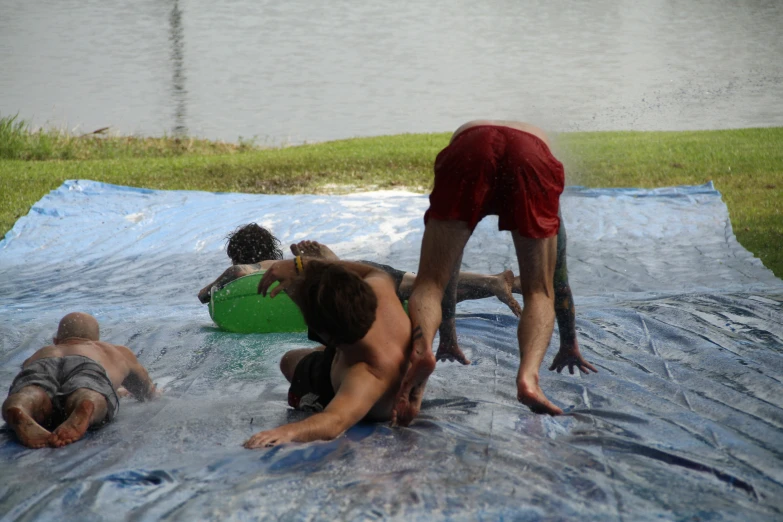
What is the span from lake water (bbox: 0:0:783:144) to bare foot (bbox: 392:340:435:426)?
32.3 feet

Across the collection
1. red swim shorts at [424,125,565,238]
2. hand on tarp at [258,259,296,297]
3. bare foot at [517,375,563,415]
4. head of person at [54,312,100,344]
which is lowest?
bare foot at [517,375,563,415]

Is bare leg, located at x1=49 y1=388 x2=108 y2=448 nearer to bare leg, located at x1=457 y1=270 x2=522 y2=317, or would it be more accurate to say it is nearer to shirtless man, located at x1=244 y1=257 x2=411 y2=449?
shirtless man, located at x1=244 y1=257 x2=411 y2=449

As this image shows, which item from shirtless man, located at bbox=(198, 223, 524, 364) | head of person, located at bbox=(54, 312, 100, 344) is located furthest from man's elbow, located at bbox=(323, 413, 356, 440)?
head of person, located at bbox=(54, 312, 100, 344)

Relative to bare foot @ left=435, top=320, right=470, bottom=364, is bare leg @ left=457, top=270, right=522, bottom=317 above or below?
above

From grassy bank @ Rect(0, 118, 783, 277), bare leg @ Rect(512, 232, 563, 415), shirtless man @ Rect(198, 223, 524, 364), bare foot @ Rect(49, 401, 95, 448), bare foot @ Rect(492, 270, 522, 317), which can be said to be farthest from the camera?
grassy bank @ Rect(0, 118, 783, 277)

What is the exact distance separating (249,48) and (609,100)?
11.9 metres

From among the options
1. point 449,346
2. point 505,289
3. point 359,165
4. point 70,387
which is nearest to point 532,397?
point 449,346

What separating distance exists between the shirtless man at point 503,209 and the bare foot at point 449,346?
624 millimetres

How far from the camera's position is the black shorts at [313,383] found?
124 inches

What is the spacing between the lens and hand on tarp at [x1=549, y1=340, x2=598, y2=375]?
368 centimetres

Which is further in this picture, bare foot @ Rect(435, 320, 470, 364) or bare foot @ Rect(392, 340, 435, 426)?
bare foot @ Rect(435, 320, 470, 364)

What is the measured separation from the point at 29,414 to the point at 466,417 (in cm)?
155

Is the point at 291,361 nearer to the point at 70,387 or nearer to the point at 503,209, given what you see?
the point at 70,387

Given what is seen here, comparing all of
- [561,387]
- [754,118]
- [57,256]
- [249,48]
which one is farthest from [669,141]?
[249,48]
